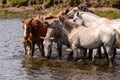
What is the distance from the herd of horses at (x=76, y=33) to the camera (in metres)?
14.3

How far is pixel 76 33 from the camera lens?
15.0 meters

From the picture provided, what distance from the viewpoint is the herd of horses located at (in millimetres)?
14258

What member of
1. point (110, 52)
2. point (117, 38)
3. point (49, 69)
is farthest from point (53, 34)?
point (117, 38)

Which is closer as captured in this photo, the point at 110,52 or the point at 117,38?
A: the point at 117,38

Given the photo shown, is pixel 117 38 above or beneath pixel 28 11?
above

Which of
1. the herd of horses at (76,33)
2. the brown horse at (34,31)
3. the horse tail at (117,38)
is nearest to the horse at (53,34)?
the herd of horses at (76,33)

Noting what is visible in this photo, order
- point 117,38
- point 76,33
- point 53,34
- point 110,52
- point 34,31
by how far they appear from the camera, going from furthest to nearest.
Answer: point 34,31, point 53,34, point 76,33, point 110,52, point 117,38

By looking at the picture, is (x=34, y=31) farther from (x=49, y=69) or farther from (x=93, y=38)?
(x=93, y=38)

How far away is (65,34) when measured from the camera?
617 inches

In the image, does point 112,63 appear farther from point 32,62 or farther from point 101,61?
point 32,62

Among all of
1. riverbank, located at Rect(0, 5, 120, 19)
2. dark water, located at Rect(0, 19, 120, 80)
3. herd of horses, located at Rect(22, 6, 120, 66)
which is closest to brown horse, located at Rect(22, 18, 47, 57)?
herd of horses, located at Rect(22, 6, 120, 66)

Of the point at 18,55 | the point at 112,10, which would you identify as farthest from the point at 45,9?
the point at 18,55

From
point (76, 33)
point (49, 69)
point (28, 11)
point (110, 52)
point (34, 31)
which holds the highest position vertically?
point (76, 33)

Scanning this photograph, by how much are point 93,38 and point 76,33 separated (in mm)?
956
